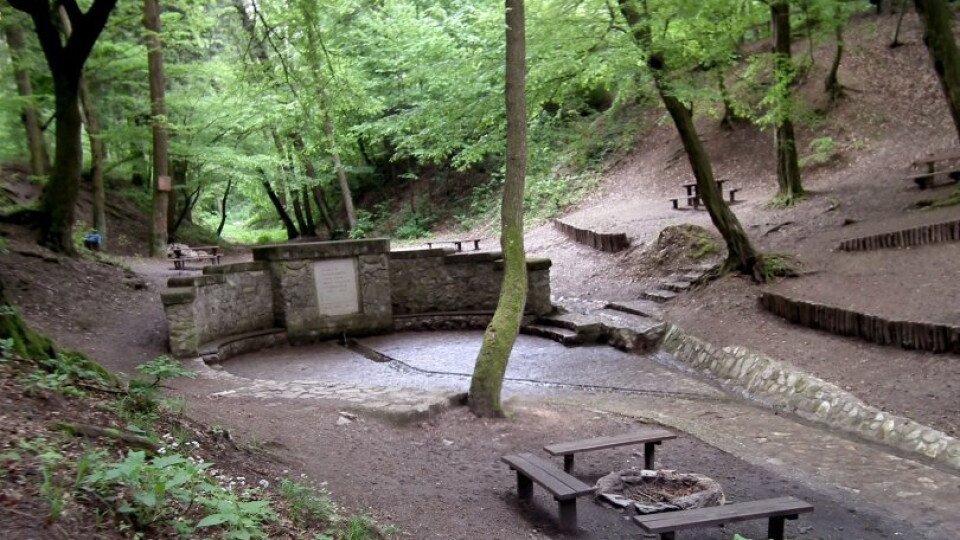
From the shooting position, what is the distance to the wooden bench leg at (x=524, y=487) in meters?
5.28

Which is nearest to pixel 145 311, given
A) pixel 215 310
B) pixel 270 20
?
pixel 215 310

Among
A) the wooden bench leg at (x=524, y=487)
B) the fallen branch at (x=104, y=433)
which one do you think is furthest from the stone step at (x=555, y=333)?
the fallen branch at (x=104, y=433)

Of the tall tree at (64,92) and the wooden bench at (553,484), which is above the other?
the tall tree at (64,92)

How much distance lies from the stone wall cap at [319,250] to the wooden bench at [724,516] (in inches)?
368

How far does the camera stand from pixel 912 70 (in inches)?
782

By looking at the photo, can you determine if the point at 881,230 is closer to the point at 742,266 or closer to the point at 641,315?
the point at 742,266

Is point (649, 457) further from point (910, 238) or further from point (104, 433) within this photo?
point (910, 238)

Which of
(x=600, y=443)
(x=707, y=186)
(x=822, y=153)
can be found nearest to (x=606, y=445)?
(x=600, y=443)

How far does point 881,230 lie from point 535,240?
11.1 m

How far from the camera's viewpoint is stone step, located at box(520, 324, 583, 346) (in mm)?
11930

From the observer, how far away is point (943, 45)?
11.1 meters

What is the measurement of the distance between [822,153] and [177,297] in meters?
16.1

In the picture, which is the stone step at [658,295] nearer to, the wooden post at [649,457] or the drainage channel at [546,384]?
the drainage channel at [546,384]

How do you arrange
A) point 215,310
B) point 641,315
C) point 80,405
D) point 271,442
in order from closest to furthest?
point 80,405 < point 271,442 < point 215,310 < point 641,315
